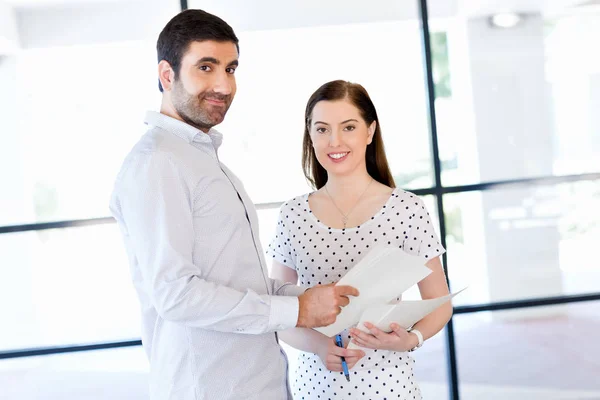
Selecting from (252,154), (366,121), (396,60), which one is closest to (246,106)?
(252,154)

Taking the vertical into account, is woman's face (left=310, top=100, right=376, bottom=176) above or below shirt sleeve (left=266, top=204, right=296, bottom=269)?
above

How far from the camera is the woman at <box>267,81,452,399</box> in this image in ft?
5.86

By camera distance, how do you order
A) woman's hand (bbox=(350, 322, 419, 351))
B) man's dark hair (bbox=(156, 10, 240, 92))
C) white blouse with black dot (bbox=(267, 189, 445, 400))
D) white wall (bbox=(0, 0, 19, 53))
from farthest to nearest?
white wall (bbox=(0, 0, 19, 53)) < white blouse with black dot (bbox=(267, 189, 445, 400)) < woman's hand (bbox=(350, 322, 419, 351)) < man's dark hair (bbox=(156, 10, 240, 92))

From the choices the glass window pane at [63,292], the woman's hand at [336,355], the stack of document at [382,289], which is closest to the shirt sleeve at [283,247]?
the woman's hand at [336,355]

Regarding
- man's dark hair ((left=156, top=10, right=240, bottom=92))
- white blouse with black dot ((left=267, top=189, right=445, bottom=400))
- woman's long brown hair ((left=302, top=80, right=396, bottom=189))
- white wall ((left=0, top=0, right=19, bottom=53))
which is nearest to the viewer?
man's dark hair ((left=156, top=10, right=240, bottom=92))

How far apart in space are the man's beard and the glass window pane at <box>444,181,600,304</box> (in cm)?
172

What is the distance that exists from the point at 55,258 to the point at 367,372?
172cm

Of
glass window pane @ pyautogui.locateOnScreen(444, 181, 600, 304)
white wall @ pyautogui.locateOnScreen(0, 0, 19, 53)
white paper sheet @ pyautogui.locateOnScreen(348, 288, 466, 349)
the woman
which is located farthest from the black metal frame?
white paper sheet @ pyautogui.locateOnScreen(348, 288, 466, 349)

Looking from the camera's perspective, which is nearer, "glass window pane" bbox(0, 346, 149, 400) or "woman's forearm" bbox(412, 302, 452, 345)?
"woman's forearm" bbox(412, 302, 452, 345)

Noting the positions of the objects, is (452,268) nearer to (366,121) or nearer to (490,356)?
(490,356)

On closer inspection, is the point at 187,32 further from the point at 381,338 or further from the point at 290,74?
the point at 290,74

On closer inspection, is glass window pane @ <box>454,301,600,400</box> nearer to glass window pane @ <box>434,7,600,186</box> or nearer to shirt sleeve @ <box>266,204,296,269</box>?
glass window pane @ <box>434,7,600,186</box>

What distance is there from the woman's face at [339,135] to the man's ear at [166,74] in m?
0.52

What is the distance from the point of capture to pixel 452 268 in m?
2.96
